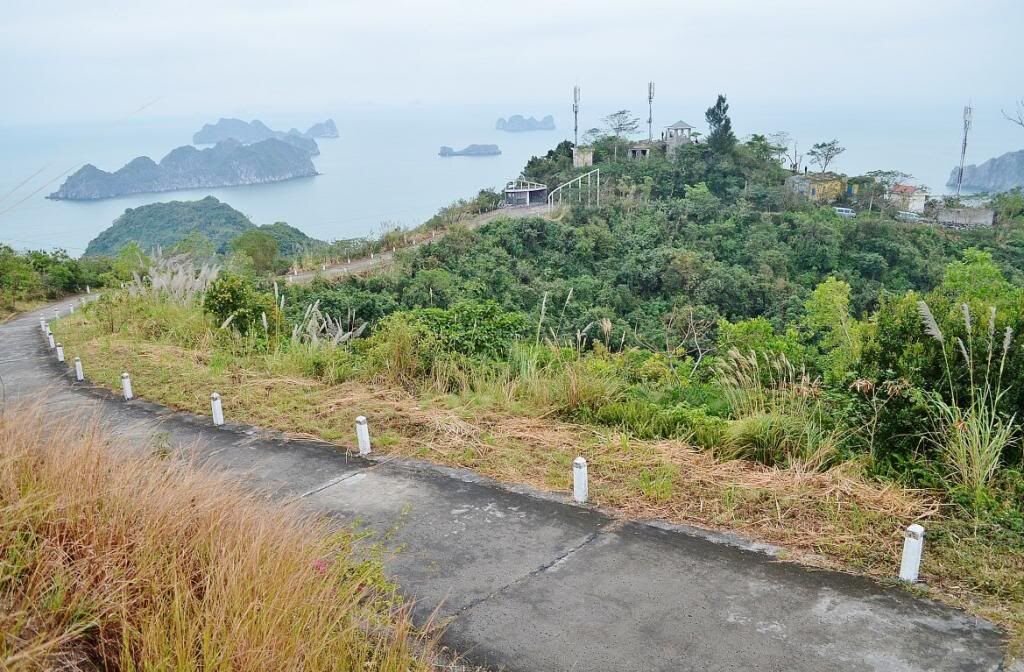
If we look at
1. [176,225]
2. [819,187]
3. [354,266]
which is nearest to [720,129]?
[819,187]

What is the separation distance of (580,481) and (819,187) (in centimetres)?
5085

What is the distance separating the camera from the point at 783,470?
4.64 m

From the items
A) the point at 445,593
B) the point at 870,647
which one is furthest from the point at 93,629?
the point at 870,647

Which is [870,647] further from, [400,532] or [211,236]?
[211,236]

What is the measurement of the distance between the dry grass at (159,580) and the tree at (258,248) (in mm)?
33224

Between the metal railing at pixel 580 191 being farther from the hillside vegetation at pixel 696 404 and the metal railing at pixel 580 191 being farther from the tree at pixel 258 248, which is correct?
the hillside vegetation at pixel 696 404

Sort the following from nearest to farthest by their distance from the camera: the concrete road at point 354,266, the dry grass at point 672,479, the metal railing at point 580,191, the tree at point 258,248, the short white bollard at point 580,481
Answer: the dry grass at point 672,479 → the short white bollard at point 580,481 → the concrete road at point 354,266 → the tree at point 258,248 → the metal railing at point 580,191

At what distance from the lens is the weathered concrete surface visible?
3008 mm

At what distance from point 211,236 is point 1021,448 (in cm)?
6055

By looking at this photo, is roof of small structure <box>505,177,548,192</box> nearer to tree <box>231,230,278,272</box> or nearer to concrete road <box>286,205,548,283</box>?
concrete road <box>286,205,548,283</box>

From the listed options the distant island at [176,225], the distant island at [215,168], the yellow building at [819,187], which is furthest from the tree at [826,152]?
the distant island at [215,168]

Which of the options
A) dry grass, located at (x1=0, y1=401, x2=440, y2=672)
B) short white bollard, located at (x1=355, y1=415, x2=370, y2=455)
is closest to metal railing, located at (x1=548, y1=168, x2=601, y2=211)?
short white bollard, located at (x1=355, y1=415, x2=370, y2=455)

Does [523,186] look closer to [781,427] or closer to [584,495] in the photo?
[781,427]

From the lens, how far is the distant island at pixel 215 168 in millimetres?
96312
